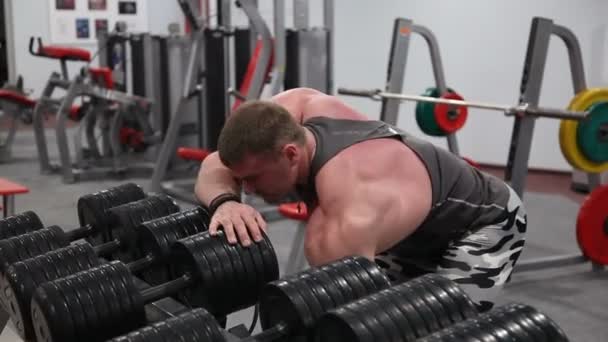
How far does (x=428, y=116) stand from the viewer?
446cm

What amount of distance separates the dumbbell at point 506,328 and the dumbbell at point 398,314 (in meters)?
0.06

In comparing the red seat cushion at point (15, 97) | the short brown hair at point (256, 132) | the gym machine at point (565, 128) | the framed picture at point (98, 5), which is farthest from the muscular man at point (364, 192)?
the framed picture at point (98, 5)

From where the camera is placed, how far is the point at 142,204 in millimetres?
1731

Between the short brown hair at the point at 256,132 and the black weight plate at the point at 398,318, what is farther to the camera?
the short brown hair at the point at 256,132

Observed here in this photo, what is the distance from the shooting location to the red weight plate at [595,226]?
10.9 ft

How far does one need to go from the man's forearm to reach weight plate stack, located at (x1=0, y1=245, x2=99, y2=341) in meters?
0.28

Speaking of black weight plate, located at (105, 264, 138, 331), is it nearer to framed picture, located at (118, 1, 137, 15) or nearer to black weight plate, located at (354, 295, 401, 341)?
black weight plate, located at (354, 295, 401, 341)

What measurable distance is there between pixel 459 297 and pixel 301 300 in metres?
0.27

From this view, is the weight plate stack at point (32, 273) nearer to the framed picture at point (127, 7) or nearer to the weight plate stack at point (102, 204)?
the weight plate stack at point (102, 204)

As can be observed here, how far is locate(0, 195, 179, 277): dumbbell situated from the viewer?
1.54 meters

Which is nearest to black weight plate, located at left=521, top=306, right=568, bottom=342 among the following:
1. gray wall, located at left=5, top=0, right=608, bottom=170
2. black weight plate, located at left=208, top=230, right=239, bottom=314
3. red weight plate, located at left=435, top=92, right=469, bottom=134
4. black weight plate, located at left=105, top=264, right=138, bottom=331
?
black weight plate, located at left=208, top=230, right=239, bottom=314

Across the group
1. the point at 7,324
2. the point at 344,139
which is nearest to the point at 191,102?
the point at 7,324

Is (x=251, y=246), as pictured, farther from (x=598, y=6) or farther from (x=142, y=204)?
(x=598, y=6)

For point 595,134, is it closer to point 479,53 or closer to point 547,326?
point 547,326
